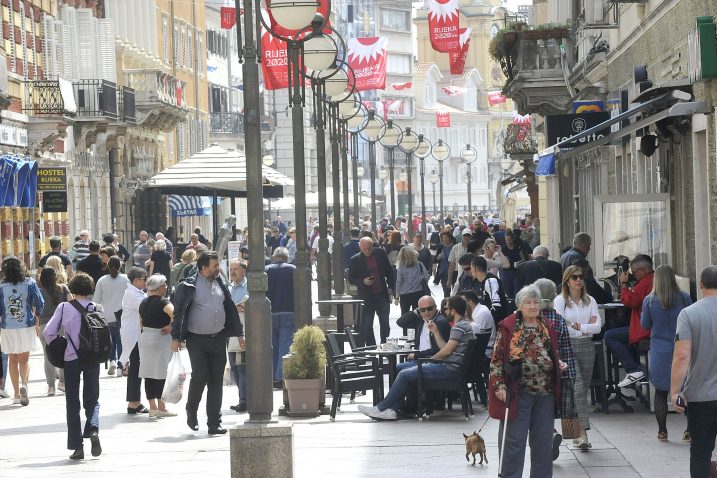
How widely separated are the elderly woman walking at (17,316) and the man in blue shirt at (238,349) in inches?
89.1

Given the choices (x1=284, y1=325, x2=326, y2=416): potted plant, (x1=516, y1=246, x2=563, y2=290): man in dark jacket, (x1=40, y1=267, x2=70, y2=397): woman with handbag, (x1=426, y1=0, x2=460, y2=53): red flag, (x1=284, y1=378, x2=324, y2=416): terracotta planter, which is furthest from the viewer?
(x1=426, y1=0, x2=460, y2=53): red flag

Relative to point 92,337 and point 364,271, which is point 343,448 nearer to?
point 92,337

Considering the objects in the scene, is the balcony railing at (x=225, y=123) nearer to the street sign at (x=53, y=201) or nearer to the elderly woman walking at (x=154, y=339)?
the street sign at (x=53, y=201)

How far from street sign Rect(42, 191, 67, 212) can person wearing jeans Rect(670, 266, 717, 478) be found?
1004 inches

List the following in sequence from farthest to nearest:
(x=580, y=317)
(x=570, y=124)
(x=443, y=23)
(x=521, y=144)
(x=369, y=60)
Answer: (x=369, y=60) → (x=521, y=144) → (x=443, y=23) → (x=570, y=124) → (x=580, y=317)

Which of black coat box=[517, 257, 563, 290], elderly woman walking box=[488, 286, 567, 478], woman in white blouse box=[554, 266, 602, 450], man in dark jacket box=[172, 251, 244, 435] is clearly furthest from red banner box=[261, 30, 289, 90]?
elderly woman walking box=[488, 286, 567, 478]

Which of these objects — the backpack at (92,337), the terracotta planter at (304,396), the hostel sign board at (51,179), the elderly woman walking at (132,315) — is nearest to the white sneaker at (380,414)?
the terracotta planter at (304,396)

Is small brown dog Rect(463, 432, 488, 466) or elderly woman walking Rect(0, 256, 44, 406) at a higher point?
elderly woman walking Rect(0, 256, 44, 406)

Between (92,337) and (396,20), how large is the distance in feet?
460

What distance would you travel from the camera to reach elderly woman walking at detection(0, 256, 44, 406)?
1947 centimetres

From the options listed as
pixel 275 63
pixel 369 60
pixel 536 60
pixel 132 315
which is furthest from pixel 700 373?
pixel 369 60

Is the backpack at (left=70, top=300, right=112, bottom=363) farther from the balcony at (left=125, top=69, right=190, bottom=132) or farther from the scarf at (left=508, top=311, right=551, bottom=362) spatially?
the balcony at (left=125, top=69, right=190, bottom=132)

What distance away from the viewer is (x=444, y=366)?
1680cm

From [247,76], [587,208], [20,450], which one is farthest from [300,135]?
[587,208]
